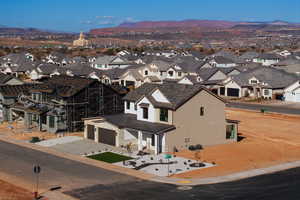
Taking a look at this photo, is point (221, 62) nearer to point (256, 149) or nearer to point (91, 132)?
point (91, 132)

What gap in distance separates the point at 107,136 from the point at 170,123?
6.81 meters

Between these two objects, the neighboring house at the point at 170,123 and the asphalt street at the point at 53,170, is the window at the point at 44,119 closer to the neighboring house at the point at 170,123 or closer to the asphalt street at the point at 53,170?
the neighboring house at the point at 170,123

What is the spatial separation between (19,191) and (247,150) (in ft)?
68.8

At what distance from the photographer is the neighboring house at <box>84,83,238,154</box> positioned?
139ft

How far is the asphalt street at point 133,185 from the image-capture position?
29703mm

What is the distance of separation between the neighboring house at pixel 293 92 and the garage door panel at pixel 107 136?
4172cm

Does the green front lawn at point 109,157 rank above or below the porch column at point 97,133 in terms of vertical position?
below

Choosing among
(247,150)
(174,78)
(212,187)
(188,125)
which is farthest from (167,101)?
(174,78)

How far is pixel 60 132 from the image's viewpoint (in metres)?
51.8

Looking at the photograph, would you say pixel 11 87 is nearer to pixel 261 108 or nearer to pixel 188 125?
pixel 188 125

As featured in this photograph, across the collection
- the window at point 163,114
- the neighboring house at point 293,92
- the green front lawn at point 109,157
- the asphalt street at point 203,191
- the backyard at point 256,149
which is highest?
the window at point 163,114

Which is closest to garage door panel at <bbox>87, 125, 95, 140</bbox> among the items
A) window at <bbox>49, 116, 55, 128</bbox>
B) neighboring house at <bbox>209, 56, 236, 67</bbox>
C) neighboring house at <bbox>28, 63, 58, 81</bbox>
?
window at <bbox>49, 116, 55, 128</bbox>

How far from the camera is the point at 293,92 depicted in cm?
7844

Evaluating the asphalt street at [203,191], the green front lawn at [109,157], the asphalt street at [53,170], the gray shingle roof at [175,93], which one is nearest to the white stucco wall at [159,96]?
the gray shingle roof at [175,93]
